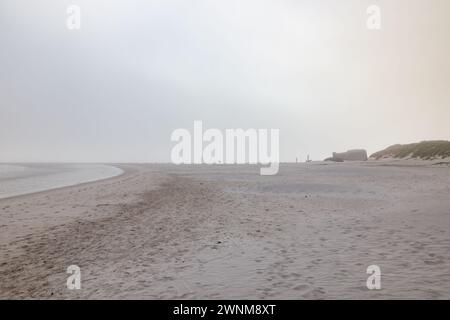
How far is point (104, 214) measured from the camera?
1792 centimetres

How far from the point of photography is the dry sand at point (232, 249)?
24.7ft

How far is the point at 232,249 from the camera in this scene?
1089 cm

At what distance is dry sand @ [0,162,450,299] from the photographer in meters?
7.53

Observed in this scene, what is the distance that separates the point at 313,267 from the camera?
8672mm

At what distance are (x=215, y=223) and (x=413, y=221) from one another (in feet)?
27.8

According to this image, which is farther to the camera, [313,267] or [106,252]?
[106,252]

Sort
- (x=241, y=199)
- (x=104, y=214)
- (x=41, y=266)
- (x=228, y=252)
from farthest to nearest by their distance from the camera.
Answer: (x=241, y=199) < (x=104, y=214) < (x=228, y=252) < (x=41, y=266)

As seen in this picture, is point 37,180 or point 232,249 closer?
→ point 232,249

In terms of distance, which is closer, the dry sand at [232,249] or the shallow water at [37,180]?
the dry sand at [232,249]

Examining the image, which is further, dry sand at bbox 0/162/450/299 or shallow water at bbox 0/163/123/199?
shallow water at bbox 0/163/123/199

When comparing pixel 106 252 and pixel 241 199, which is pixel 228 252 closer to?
pixel 106 252

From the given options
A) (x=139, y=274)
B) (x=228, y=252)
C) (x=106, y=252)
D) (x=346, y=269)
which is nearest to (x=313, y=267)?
(x=346, y=269)

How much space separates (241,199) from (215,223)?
7711 mm
